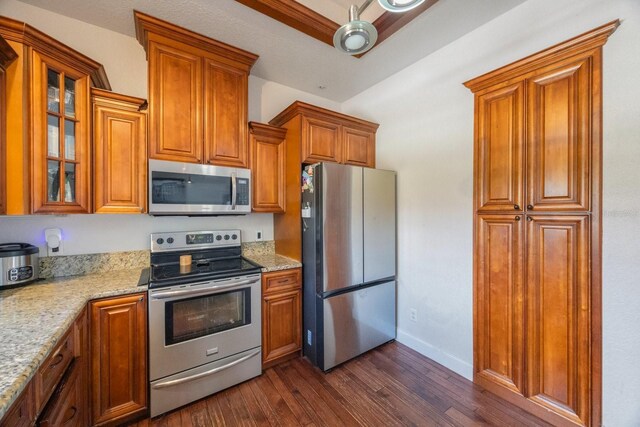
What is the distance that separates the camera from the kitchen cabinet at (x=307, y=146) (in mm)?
2361

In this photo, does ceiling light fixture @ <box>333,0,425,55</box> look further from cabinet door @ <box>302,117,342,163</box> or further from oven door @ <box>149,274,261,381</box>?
oven door @ <box>149,274,261,381</box>

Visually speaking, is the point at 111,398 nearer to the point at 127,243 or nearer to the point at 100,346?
the point at 100,346

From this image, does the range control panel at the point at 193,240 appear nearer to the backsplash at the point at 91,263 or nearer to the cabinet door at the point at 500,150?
the backsplash at the point at 91,263

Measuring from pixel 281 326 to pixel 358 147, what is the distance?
1.90 meters

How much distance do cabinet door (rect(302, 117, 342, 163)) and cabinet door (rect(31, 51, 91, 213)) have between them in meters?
1.55

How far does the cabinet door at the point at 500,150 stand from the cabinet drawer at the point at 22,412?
99.4 inches

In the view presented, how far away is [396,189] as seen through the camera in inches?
103

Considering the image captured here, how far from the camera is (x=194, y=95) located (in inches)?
81.0

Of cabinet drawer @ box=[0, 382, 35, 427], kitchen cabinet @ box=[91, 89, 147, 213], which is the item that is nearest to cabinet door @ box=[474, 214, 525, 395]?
cabinet drawer @ box=[0, 382, 35, 427]

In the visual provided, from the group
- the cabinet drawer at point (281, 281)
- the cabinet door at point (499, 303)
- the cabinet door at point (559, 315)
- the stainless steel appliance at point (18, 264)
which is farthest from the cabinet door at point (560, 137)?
the stainless steel appliance at point (18, 264)

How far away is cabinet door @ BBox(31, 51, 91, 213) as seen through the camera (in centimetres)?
149

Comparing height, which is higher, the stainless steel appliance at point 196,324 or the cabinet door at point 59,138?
the cabinet door at point 59,138

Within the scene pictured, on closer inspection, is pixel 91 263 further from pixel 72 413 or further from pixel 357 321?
pixel 357 321

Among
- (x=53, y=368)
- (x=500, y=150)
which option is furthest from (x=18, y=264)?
(x=500, y=150)
